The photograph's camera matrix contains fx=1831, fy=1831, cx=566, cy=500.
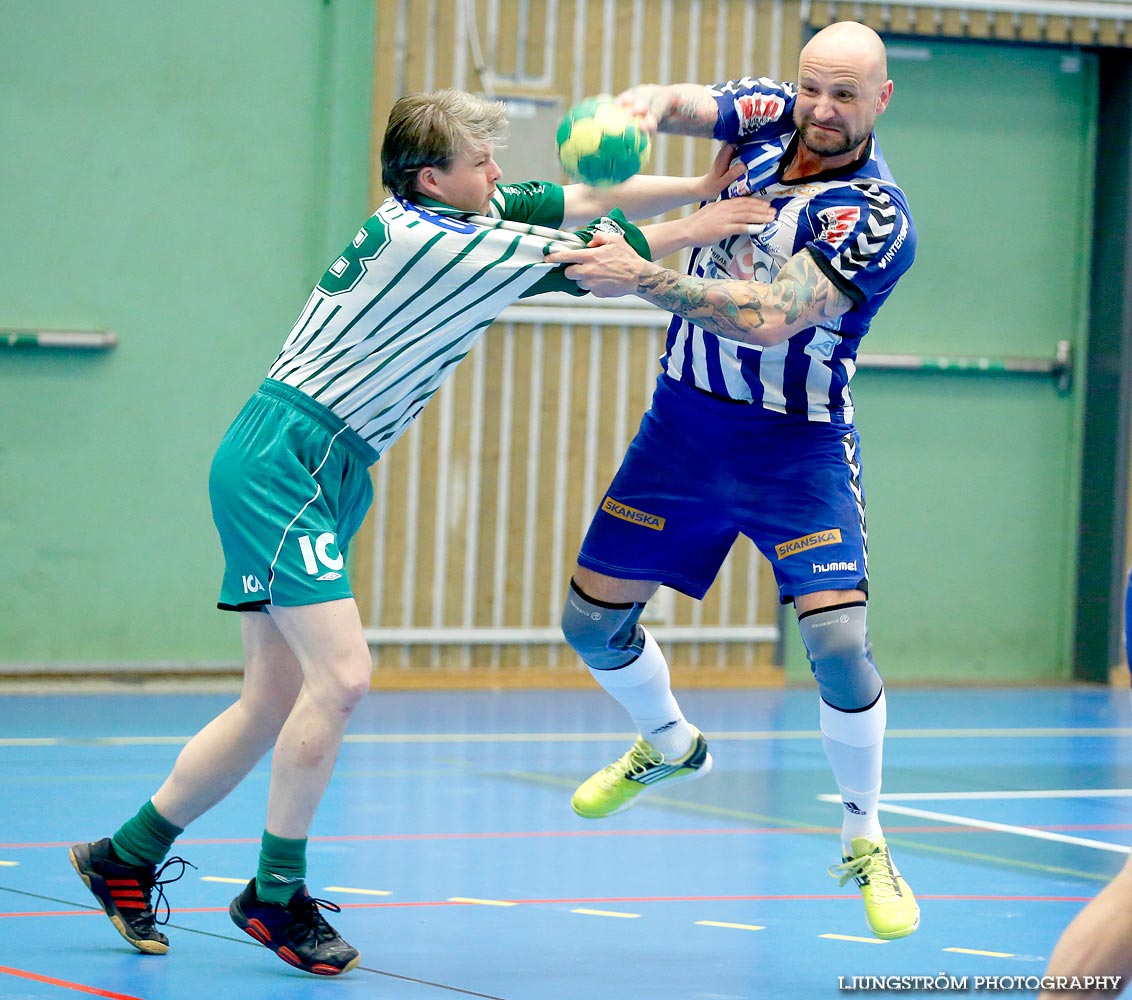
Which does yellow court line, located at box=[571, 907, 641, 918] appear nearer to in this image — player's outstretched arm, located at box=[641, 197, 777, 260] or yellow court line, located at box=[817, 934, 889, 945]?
yellow court line, located at box=[817, 934, 889, 945]

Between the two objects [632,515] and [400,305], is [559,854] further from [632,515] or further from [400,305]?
[400,305]

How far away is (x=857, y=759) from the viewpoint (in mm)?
4688

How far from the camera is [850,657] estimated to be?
456cm

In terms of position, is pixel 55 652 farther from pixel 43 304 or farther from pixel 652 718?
pixel 652 718

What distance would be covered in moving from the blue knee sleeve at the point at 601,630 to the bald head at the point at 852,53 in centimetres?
152

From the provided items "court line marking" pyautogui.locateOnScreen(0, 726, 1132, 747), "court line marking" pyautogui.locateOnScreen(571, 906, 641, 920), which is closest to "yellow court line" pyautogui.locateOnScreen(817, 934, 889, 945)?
"court line marking" pyautogui.locateOnScreen(571, 906, 641, 920)

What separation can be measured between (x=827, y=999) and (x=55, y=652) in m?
6.08

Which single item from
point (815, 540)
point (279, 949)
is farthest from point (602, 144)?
point (279, 949)

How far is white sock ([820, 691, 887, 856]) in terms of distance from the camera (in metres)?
4.68

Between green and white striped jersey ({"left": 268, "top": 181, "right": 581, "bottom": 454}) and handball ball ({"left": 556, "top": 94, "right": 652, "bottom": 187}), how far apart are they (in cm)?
34

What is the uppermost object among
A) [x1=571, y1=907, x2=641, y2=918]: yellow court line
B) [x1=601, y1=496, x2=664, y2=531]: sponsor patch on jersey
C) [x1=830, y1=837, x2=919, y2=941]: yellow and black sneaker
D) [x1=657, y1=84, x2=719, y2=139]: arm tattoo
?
[x1=657, y1=84, x2=719, y2=139]: arm tattoo

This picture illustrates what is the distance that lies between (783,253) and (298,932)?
2.05 m

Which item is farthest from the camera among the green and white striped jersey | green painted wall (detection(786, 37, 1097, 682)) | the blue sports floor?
green painted wall (detection(786, 37, 1097, 682))

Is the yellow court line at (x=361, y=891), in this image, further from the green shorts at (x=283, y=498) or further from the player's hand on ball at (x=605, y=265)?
the player's hand on ball at (x=605, y=265)
